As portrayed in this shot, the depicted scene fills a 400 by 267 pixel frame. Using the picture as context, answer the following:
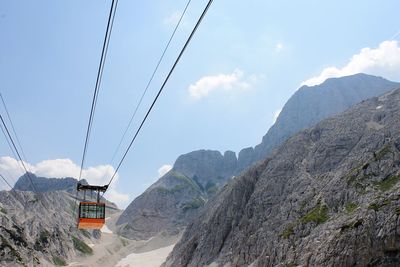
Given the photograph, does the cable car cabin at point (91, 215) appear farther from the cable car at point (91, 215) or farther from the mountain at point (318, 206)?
the mountain at point (318, 206)

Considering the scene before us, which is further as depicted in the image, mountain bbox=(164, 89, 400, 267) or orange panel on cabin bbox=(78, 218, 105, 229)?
mountain bbox=(164, 89, 400, 267)

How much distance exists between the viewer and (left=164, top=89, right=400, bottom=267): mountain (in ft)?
288

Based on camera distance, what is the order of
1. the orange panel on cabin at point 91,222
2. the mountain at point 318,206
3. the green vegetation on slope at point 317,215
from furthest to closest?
the green vegetation on slope at point 317,215, the mountain at point 318,206, the orange panel on cabin at point 91,222

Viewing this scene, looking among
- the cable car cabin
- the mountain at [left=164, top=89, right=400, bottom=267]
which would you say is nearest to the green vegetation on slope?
the mountain at [left=164, top=89, right=400, bottom=267]

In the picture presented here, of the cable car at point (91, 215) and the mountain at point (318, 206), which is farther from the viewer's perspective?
the mountain at point (318, 206)

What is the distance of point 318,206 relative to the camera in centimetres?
12862

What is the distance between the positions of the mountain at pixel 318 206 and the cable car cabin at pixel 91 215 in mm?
53408

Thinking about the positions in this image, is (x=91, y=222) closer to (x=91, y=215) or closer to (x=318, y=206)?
(x=91, y=215)

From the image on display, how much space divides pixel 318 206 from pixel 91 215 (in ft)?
300

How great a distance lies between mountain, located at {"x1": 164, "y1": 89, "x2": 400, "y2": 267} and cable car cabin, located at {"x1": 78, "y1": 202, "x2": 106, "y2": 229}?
175 ft

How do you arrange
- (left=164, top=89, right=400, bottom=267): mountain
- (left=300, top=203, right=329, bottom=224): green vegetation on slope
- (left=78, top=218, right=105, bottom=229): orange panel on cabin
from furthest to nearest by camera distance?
(left=300, top=203, right=329, bottom=224): green vegetation on slope < (left=164, top=89, right=400, bottom=267): mountain < (left=78, top=218, right=105, bottom=229): orange panel on cabin

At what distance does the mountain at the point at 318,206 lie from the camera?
87750mm

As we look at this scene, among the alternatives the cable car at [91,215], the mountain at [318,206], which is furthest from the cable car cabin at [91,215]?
the mountain at [318,206]

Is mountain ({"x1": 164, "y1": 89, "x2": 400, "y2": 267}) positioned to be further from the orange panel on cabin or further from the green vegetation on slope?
the orange panel on cabin
